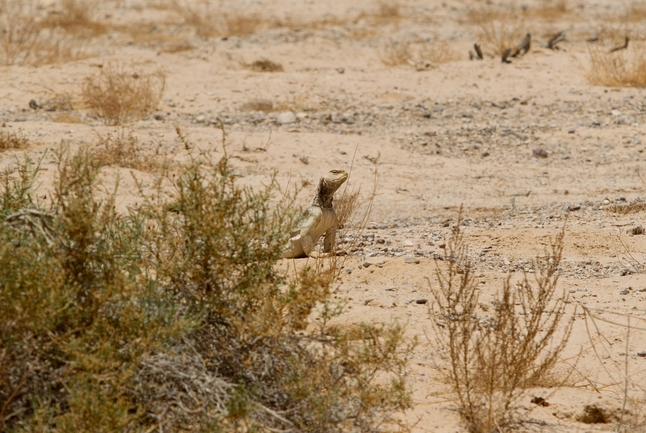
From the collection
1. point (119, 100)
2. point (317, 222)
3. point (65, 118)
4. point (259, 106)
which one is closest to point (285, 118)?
point (259, 106)

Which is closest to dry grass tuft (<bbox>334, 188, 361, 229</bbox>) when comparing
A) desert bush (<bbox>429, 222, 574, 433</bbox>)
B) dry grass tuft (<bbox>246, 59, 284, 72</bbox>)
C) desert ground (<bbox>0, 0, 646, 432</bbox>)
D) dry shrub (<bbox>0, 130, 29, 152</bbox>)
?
desert ground (<bbox>0, 0, 646, 432</bbox>)

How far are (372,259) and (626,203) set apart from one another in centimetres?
313

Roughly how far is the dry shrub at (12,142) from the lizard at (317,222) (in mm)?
3981

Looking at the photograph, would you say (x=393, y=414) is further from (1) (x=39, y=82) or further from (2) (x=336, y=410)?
(1) (x=39, y=82)

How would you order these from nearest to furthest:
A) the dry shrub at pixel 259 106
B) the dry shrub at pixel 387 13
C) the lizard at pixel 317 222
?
the lizard at pixel 317 222 < the dry shrub at pixel 259 106 < the dry shrub at pixel 387 13

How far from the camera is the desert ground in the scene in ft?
16.8

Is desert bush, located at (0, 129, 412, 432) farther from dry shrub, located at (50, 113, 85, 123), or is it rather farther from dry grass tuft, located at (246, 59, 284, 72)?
dry grass tuft, located at (246, 59, 284, 72)

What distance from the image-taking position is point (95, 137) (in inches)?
383

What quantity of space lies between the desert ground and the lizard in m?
0.25

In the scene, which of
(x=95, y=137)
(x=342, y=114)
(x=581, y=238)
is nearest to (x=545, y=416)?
(x=581, y=238)

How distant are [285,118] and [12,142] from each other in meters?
3.44

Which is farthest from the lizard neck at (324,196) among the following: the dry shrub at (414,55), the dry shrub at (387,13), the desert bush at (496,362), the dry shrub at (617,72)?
the dry shrub at (387,13)

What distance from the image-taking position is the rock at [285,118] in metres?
11.2

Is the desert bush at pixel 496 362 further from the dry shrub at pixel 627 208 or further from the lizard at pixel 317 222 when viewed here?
the dry shrub at pixel 627 208
